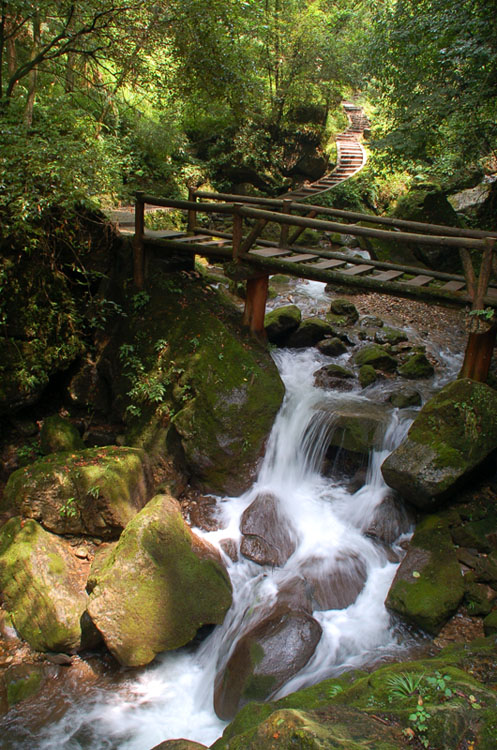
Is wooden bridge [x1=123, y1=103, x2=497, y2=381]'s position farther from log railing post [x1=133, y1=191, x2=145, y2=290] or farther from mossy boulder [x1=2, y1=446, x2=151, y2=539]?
mossy boulder [x1=2, y1=446, x2=151, y2=539]

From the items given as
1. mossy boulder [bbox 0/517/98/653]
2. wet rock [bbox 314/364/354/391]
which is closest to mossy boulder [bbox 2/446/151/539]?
mossy boulder [bbox 0/517/98/653]

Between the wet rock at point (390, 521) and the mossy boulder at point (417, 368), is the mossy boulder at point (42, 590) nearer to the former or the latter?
the wet rock at point (390, 521)

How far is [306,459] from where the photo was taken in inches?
294

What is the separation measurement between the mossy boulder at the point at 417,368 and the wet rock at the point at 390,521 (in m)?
3.09

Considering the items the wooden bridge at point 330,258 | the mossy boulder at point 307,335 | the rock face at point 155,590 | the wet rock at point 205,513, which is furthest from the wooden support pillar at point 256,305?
the rock face at point 155,590

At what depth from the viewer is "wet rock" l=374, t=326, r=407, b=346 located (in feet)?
34.1

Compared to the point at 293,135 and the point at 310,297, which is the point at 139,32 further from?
the point at 293,135

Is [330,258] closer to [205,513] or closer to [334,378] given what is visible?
[334,378]

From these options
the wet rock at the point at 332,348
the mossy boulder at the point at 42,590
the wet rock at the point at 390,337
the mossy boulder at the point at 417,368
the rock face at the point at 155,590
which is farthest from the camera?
the wet rock at the point at 390,337

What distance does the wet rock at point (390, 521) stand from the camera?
6.34 metres

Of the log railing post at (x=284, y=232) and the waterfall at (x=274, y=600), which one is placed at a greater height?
the log railing post at (x=284, y=232)

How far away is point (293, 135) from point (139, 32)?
11.4 m

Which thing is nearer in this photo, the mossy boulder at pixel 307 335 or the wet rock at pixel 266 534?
the wet rock at pixel 266 534

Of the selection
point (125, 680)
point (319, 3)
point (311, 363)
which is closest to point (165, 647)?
point (125, 680)
